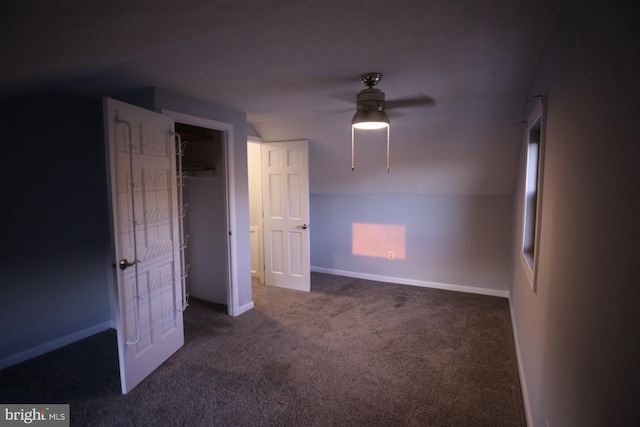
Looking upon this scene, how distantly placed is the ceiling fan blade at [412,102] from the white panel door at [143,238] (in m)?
2.01

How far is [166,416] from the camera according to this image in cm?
215

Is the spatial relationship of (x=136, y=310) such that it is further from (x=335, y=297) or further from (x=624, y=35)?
(x=624, y=35)

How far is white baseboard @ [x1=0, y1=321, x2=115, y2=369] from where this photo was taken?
279 centimetres

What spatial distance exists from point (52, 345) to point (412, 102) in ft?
13.0

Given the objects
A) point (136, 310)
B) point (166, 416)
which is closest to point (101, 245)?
point (136, 310)

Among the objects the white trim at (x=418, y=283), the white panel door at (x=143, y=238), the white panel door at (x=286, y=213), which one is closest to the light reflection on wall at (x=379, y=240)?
the white trim at (x=418, y=283)

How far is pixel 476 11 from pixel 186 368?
3.03 metres

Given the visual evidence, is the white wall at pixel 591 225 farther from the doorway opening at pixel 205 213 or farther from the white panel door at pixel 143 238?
the doorway opening at pixel 205 213

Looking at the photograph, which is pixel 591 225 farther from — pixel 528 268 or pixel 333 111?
pixel 333 111

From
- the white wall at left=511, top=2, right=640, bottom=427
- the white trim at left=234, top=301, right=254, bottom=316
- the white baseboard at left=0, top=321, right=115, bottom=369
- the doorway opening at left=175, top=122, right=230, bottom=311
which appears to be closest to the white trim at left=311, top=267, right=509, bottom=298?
the white trim at left=234, top=301, right=254, bottom=316

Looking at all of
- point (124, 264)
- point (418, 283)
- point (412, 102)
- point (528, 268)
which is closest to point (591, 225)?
point (528, 268)

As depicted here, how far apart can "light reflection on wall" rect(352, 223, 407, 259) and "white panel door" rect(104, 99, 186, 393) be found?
284cm

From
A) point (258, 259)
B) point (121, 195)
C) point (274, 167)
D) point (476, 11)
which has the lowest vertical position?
point (258, 259)

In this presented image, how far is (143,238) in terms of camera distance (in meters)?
2.56
